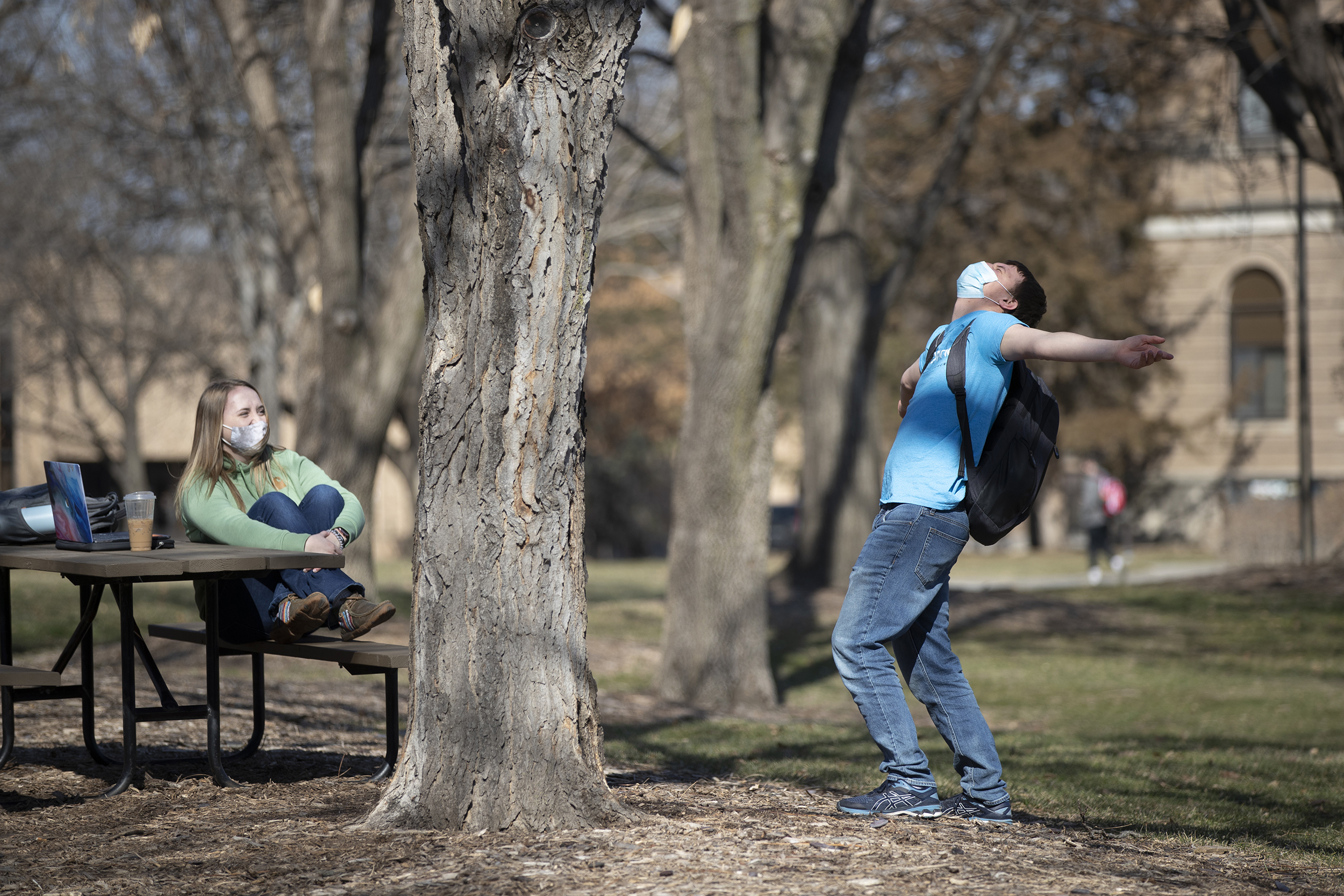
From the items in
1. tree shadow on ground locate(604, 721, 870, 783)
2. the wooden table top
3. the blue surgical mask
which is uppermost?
the blue surgical mask

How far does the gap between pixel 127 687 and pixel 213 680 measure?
30 cm

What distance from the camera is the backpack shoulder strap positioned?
4.33 metres

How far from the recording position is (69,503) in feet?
16.4

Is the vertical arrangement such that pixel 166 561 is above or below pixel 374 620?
above

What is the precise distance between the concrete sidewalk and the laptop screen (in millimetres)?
15385

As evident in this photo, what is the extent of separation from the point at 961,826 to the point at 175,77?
1394 cm

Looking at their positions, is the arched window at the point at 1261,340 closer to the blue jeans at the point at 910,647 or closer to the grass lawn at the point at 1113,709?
the grass lawn at the point at 1113,709

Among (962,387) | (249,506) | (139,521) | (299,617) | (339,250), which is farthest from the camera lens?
(339,250)

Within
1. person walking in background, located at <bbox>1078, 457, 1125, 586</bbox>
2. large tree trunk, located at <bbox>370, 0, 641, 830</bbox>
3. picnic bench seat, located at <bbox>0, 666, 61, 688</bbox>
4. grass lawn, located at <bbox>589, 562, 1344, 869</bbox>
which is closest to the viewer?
large tree trunk, located at <bbox>370, 0, 641, 830</bbox>

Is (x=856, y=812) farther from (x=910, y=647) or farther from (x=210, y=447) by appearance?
(x=210, y=447)

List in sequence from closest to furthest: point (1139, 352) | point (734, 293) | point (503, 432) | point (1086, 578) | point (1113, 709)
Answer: point (1139, 352) < point (503, 432) < point (734, 293) < point (1113, 709) < point (1086, 578)

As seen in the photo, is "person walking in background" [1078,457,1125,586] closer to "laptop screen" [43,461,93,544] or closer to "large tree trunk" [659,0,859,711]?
"large tree trunk" [659,0,859,711]

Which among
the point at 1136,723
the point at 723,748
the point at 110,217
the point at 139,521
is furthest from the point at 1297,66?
the point at 110,217

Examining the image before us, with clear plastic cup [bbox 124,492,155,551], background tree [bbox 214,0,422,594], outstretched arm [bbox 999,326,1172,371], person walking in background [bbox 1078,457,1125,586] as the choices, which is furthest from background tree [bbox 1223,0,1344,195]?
clear plastic cup [bbox 124,492,155,551]
